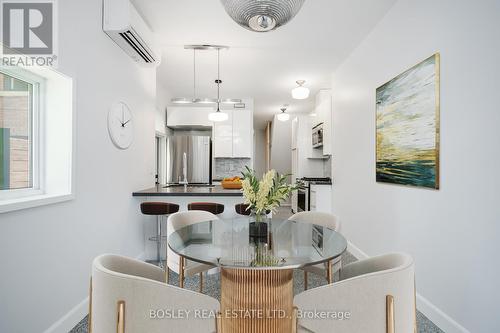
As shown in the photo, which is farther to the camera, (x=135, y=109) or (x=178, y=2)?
(x=135, y=109)

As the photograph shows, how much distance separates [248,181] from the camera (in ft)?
5.37

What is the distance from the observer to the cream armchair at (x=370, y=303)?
42.1 inches

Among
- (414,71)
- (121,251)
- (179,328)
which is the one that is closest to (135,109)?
(121,251)

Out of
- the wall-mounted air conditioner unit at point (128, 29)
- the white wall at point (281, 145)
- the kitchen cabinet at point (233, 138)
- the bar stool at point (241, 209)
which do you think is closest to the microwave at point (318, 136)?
the kitchen cabinet at point (233, 138)

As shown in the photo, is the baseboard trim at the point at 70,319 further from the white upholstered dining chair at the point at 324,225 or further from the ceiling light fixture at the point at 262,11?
the ceiling light fixture at the point at 262,11

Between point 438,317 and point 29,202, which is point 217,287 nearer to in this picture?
point 29,202

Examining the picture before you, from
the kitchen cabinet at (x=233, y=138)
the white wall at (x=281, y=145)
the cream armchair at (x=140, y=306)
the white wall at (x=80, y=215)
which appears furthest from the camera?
the white wall at (x=281, y=145)

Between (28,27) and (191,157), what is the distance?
420 centimetres

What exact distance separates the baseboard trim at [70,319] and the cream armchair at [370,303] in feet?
5.68

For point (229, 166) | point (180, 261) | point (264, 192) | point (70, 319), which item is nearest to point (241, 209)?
point (180, 261)

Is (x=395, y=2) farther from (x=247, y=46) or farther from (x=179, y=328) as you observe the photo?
(x=179, y=328)

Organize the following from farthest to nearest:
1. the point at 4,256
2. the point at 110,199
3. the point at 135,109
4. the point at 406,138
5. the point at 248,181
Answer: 1. the point at 135,109
2. the point at 110,199
3. the point at 406,138
4. the point at 248,181
5. the point at 4,256

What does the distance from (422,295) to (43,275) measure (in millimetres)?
2858

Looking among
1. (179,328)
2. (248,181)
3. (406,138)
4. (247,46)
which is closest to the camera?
(179,328)
